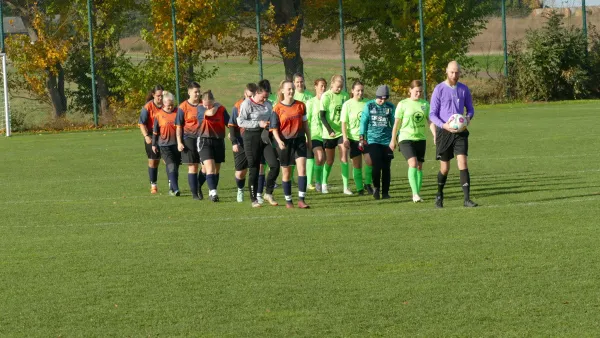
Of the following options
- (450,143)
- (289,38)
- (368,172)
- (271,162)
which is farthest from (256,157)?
(289,38)

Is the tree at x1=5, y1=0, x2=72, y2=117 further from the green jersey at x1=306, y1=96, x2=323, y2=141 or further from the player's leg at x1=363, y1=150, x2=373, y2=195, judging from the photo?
the player's leg at x1=363, y1=150, x2=373, y2=195

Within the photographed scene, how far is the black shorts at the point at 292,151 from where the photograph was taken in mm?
15516

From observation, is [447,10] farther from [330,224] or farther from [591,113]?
[330,224]

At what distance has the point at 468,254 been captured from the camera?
1094 centimetres

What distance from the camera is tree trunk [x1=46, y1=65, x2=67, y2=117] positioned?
4088cm

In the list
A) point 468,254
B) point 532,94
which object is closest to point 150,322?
point 468,254

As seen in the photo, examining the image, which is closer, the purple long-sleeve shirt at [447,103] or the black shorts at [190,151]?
the purple long-sleeve shirt at [447,103]

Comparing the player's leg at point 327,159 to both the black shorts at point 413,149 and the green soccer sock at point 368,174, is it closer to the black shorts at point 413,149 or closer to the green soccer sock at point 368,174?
the green soccer sock at point 368,174

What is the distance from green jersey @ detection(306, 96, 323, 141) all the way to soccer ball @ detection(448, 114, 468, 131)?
3.78m

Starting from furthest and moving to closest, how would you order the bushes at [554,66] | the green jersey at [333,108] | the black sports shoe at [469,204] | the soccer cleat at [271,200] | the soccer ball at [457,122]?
the bushes at [554,66]
the green jersey at [333,108]
the soccer cleat at [271,200]
the black sports shoe at [469,204]
the soccer ball at [457,122]

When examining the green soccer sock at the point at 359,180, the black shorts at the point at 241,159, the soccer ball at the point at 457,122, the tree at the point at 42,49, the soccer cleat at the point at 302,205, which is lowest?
the soccer cleat at the point at 302,205

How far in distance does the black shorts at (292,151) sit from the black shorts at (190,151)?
225 cm

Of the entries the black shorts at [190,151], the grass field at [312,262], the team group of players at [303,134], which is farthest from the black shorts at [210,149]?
the grass field at [312,262]

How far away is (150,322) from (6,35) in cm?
3308
